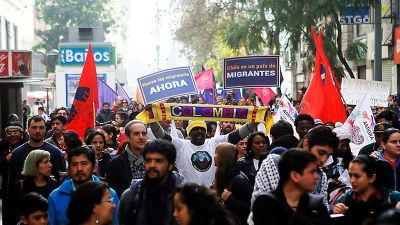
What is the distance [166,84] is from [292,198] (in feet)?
31.0

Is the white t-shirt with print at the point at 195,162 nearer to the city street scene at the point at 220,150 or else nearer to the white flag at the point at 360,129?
the city street scene at the point at 220,150

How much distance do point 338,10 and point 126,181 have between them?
15090 millimetres

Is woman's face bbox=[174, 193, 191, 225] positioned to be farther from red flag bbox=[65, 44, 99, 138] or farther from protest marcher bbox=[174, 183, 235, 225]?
red flag bbox=[65, 44, 99, 138]

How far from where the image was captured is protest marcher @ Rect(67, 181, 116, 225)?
5570mm

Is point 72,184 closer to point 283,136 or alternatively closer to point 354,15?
point 283,136

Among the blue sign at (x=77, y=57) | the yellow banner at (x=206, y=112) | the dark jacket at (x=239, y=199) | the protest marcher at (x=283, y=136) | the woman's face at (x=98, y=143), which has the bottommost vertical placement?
the dark jacket at (x=239, y=199)

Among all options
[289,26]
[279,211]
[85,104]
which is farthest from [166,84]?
[279,211]

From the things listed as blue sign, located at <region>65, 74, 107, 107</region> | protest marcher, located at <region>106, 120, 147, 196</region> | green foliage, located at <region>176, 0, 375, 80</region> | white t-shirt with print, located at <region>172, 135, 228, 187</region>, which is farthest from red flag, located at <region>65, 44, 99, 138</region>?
blue sign, located at <region>65, 74, 107, 107</region>

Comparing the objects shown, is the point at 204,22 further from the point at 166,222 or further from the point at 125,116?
the point at 166,222

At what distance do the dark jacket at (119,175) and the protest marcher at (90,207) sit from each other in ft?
7.68

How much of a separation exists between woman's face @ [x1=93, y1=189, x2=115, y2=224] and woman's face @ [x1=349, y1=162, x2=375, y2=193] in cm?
174

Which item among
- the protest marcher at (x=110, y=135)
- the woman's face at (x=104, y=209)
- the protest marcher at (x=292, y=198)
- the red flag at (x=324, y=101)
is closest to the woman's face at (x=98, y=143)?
the protest marcher at (x=110, y=135)

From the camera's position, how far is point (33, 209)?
6.61 metres

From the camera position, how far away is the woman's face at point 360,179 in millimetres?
6445
